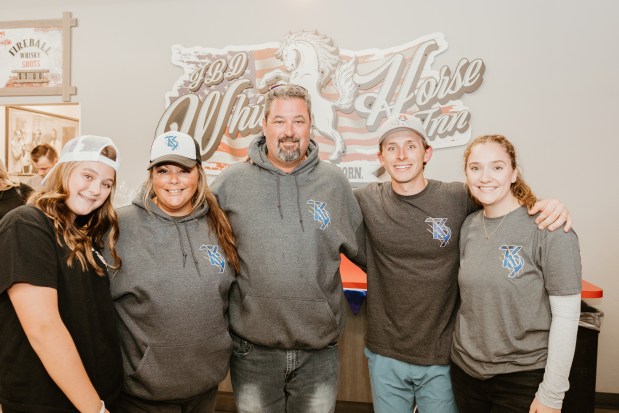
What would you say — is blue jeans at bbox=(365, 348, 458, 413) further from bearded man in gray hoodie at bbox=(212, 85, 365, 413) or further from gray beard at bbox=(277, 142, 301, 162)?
gray beard at bbox=(277, 142, 301, 162)

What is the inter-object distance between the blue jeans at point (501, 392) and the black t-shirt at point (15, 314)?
1268 millimetres

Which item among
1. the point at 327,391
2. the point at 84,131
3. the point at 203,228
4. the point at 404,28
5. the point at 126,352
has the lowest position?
the point at 327,391

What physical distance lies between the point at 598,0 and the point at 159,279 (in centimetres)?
363

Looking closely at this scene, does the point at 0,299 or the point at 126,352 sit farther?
the point at 126,352

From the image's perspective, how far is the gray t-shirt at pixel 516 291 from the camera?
141 centimetres

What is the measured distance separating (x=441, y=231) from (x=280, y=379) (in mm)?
870

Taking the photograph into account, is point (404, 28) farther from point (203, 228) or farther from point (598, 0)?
point (203, 228)

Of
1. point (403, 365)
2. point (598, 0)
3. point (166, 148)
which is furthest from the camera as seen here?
point (598, 0)

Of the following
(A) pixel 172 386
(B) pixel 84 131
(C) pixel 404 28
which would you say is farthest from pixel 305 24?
(A) pixel 172 386

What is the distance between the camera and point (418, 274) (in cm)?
173

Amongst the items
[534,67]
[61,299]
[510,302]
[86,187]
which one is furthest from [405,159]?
[534,67]

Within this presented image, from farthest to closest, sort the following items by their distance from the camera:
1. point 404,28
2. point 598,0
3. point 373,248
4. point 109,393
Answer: point 404,28 < point 598,0 < point 373,248 < point 109,393

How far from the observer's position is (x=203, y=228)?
1.64 m

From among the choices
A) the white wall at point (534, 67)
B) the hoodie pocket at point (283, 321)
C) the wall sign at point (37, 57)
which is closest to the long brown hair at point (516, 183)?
the hoodie pocket at point (283, 321)
